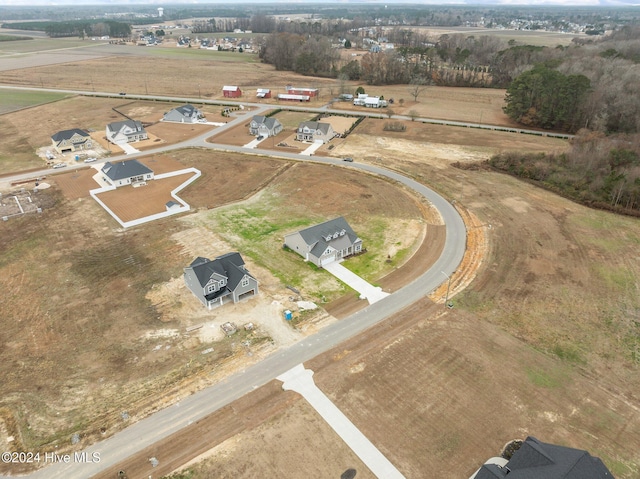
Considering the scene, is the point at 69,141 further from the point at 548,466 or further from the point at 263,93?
the point at 548,466

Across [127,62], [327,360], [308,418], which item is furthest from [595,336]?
[127,62]

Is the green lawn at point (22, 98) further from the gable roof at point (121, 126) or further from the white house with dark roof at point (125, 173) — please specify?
the white house with dark roof at point (125, 173)

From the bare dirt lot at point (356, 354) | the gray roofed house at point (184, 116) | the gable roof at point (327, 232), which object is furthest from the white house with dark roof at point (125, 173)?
the gray roofed house at point (184, 116)

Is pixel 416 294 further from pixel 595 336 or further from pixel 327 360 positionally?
pixel 595 336

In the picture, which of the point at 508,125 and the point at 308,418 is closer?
the point at 308,418

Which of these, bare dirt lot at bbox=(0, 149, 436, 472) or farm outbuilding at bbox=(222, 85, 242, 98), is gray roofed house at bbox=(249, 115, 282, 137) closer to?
bare dirt lot at bbox=(0, 149, 436, 472)

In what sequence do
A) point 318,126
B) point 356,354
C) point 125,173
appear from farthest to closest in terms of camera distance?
1. point 318,126
2. point 125,173
3. point 356,354

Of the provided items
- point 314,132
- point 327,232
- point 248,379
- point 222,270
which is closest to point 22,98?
point 314,132
